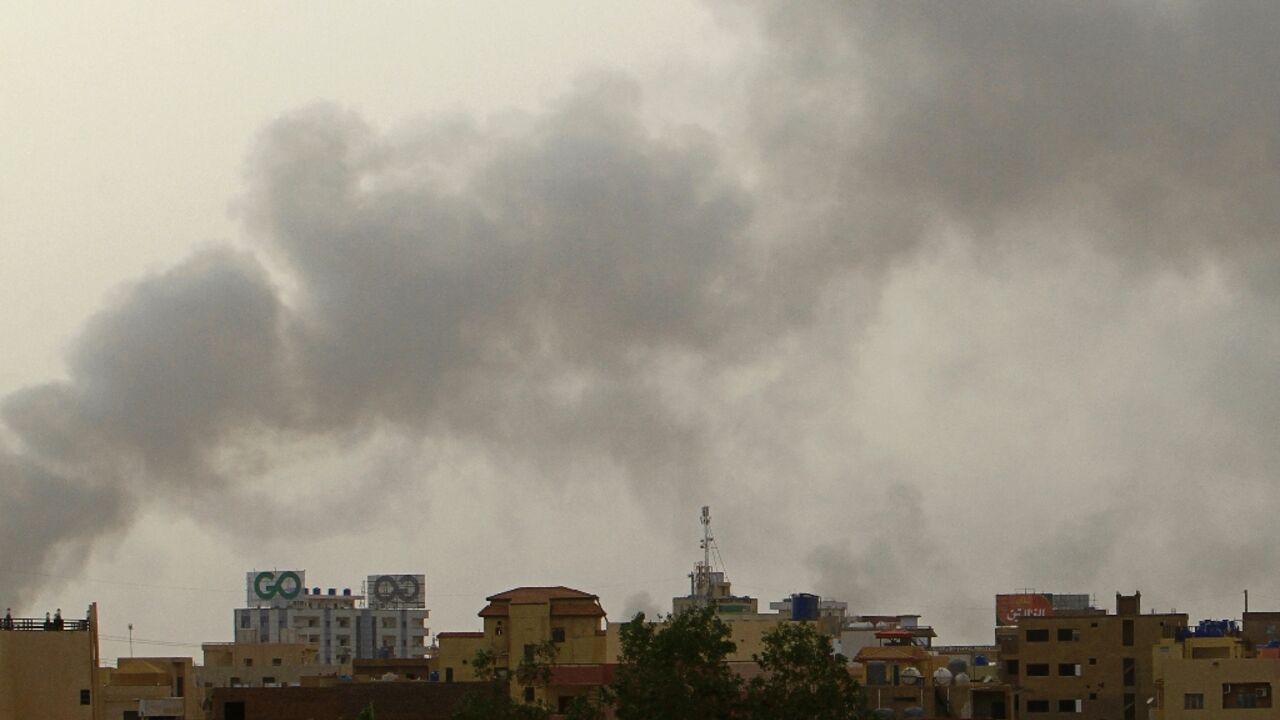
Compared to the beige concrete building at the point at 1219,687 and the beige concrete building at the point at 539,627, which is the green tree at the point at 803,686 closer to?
the beige concrete building at the point at 1219,687

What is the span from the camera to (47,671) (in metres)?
95.1

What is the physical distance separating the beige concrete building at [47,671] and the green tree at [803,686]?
95.1 feet

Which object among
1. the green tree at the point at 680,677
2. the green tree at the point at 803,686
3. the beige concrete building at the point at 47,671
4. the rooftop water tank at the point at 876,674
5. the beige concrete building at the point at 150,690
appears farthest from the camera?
the rooftop water tank at the point at 876,674

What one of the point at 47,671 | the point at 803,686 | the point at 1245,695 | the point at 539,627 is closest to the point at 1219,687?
the point at 1245,695

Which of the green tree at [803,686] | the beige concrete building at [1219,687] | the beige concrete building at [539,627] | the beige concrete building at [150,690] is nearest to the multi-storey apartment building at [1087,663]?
the beige concrete building at [1219,687]

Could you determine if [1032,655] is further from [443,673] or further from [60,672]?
[60,672]

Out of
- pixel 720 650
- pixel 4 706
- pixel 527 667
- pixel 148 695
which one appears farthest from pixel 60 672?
pixel 148 695

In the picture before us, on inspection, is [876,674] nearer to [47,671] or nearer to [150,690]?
[150,690]

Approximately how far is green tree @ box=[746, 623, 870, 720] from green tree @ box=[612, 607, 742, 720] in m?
1.09

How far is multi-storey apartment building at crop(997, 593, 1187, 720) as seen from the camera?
15862 centimetres

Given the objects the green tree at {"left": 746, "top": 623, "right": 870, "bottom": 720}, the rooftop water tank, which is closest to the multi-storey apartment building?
the rooftop water tank

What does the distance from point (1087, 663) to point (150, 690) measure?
6439 cm

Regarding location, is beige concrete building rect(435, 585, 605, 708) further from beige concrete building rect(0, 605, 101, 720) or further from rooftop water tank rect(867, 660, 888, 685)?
beige concrete building rect(0, 605, 101, 720)

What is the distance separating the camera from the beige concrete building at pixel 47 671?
9369cm
